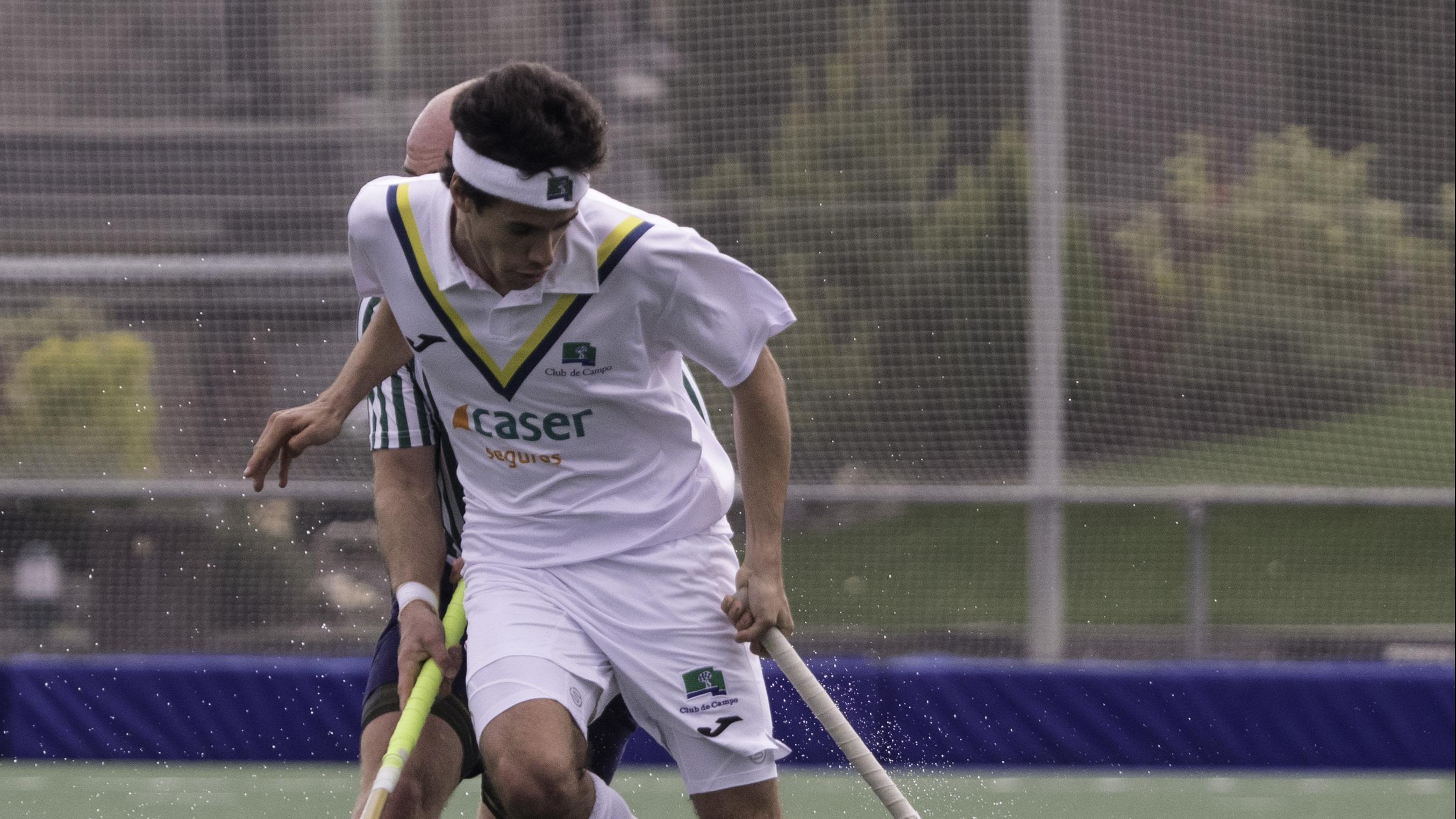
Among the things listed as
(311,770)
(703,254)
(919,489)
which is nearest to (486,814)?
(703,254)

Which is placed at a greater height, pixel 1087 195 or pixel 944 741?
pixel 1087 195

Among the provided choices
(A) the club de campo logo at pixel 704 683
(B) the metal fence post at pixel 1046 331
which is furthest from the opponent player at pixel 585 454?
(B) the metal fence post at pixel 1046 331

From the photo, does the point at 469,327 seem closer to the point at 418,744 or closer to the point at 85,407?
the point at 418,744

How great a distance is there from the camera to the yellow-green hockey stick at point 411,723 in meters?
2.44

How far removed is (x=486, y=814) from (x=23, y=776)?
356 centimetres

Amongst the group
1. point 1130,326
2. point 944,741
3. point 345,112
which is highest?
point 345,112

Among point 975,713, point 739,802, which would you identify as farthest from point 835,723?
point 975,713

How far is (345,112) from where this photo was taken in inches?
283

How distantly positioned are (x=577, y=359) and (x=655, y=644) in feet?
1.50

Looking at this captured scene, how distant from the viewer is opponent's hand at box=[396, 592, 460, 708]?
2.70 m

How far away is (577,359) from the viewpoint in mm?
2547

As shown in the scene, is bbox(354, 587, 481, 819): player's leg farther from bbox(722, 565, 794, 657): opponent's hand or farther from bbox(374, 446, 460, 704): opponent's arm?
bbox(722, 565, 794, 657): opponent's hand

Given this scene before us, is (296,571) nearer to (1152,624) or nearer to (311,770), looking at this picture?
(311,770)

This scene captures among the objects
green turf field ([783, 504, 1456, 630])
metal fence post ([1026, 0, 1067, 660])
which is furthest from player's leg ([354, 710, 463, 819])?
metal fence post ([1026, 0, 1067, 660])
